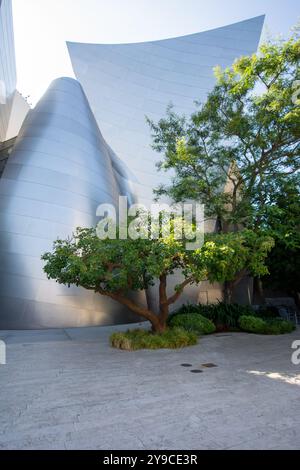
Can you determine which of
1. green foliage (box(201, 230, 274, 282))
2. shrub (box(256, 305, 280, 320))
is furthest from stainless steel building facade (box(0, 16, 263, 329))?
green foliage (box(201, 230, 274, 282))

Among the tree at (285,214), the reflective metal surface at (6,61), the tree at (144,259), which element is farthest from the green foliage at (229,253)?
the reflective metal surface at (6,61)

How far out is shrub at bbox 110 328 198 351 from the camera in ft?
34.0

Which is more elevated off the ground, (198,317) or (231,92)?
(231,92)

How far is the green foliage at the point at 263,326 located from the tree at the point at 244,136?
4.52 m

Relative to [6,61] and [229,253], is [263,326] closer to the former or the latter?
[229,253]

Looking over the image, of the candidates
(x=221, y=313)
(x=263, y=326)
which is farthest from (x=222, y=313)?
(x=263, y=326)

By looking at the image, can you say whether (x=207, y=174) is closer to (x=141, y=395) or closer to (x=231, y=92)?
(x=231, y=92)

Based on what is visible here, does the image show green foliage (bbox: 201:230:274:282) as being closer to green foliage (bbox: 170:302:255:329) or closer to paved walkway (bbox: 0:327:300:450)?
paved walkway (bbox: 0:327:300:450)

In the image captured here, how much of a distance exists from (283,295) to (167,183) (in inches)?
662

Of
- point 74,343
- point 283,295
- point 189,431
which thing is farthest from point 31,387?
point 283,295

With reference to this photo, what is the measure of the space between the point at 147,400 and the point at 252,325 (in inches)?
393

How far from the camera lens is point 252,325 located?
14.3m

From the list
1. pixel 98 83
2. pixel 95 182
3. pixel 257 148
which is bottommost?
pixel 95 182

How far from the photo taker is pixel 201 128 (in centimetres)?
1689
